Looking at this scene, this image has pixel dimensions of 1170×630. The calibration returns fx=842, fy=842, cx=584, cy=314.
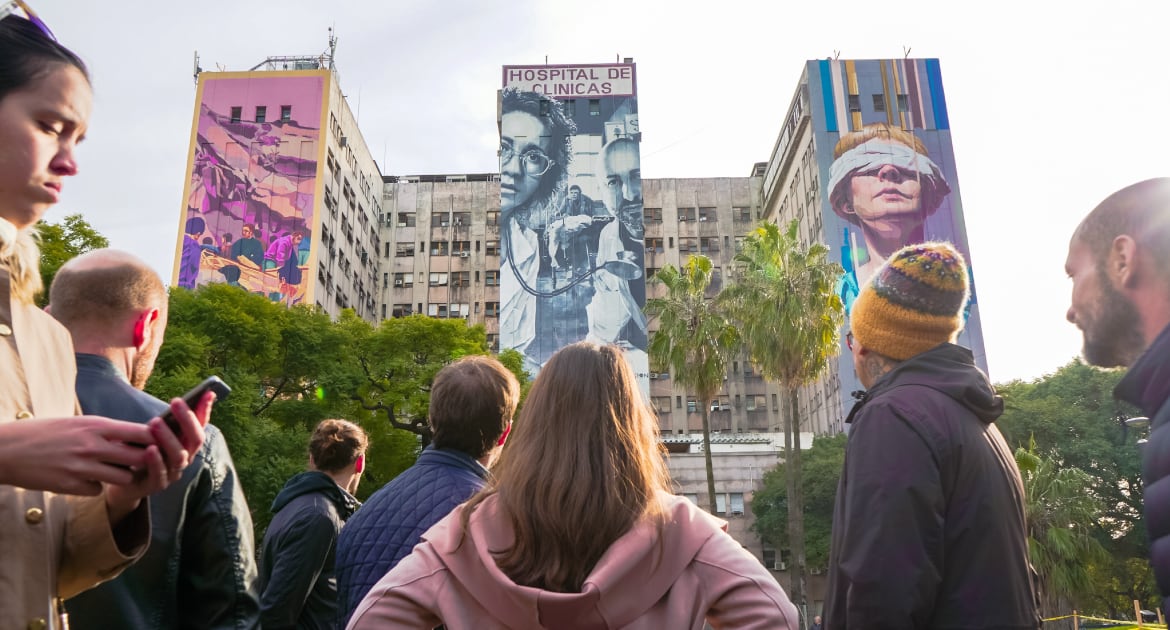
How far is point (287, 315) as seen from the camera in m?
28.4

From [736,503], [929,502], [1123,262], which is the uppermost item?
[1123,262]

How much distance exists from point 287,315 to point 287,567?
25388mm

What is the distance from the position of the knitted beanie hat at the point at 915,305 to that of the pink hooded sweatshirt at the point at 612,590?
1.44 metres

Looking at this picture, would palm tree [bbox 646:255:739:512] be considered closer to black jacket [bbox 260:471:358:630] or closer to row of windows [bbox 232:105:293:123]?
black jacket [bbox 260:471:358:630]

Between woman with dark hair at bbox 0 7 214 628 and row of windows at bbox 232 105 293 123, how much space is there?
58656mm

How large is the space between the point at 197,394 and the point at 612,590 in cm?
109

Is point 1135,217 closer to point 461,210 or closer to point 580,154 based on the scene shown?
point 580,154

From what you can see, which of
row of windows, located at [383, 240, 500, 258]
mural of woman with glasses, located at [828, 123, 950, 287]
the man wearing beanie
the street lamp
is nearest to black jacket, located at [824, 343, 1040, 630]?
the man wearing beanie

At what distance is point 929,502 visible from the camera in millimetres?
2727

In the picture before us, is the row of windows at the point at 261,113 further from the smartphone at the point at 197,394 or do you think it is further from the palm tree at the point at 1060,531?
the smartphone at the point at 197,394

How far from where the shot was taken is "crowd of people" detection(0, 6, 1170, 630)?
5.50 ft

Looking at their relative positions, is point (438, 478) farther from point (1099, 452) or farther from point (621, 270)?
point (621, 270)

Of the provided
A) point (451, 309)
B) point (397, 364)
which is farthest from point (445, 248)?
point (397, 364)

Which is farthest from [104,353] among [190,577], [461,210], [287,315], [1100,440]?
[461,210]
